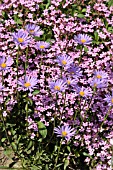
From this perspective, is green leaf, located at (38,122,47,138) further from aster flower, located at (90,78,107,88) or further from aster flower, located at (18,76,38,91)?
aster flower, located at (90,78,107,88)

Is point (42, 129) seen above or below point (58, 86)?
below

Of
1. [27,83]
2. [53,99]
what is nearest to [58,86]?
[27,83]

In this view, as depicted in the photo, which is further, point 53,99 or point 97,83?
point 53,99

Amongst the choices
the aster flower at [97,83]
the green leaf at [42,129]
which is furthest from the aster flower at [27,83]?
the green leaf at [42,129]

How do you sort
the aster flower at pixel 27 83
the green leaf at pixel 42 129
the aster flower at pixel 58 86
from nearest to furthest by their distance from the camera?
the aster flower at pixel 58 86
the aster flower at pixel 27 83
the green leaf at pixel 42 129

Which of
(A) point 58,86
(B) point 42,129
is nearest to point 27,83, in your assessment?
(A) point 58,86

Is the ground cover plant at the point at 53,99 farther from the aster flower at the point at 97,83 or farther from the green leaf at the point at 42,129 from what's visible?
the aster flower at the point at 97,83

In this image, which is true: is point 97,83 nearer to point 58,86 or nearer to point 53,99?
point 58,86

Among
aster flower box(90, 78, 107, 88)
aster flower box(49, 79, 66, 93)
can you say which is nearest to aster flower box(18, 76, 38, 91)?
aster flower box(49, 79, 66, 93)
